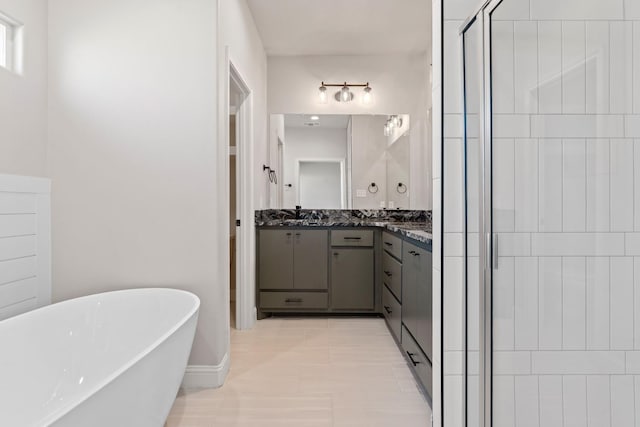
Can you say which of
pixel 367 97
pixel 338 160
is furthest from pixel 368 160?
pixel 367 97

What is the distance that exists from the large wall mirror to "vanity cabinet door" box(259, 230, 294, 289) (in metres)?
0.60

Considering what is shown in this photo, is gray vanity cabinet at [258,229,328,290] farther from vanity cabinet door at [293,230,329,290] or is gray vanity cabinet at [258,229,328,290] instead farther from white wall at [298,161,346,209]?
white wall at [298,161,346,209]

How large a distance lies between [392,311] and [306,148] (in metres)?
1.94

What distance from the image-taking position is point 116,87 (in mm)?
2238

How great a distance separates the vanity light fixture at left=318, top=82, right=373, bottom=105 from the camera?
4.15m

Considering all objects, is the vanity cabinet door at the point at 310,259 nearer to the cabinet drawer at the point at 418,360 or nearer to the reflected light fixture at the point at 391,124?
the cabinet drawer at the point at 418,360

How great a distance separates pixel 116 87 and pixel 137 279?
1.08 meters

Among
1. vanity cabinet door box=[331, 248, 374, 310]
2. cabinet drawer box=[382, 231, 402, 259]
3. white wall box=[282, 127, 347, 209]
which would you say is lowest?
vanity cabinet door box=[331, 248, 374, 310]
